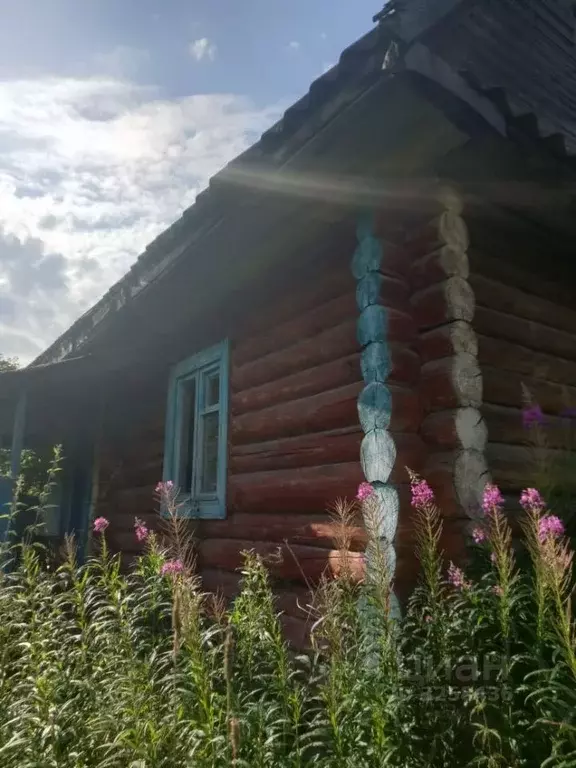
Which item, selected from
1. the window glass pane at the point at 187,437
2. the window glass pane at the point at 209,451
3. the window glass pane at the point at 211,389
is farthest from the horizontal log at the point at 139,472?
the window glass pane at the point at 211,389

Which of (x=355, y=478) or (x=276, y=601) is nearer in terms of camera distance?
(x=355, y=478)

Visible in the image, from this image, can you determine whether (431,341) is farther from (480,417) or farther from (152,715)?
(152,715)

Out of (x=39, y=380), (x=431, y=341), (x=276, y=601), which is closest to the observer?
(x=431, y=341)

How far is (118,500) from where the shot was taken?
660cm

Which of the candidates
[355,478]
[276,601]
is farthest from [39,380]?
[355,478]

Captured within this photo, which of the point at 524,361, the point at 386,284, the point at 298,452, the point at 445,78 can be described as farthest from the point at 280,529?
the point at 445,78

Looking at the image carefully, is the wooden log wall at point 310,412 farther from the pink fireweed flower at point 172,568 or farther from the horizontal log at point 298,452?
the pink fireweed flower at point 172,568

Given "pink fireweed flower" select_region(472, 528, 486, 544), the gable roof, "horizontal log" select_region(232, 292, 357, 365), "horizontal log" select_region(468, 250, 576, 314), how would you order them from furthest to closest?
"horizontal log" select_region(232, 292, 357, 365)
"horizontal log" select_region(468, 250, 576, 314)
"pink fireweed flower" select_region(472, 528, 486, 544)
the gable roof

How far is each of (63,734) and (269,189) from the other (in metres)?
2.60

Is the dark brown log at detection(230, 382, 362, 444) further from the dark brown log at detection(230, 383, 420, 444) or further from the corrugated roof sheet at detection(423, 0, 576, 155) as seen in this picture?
the corrugated roof sheet at detection(423, 0, 576, 155)

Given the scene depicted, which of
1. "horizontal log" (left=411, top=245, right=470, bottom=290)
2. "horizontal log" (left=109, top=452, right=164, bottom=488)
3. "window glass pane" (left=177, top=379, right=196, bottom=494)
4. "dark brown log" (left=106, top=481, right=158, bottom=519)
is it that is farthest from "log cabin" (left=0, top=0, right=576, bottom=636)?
"dark brown log" (left=106, top=481, right=158, bottom=519)

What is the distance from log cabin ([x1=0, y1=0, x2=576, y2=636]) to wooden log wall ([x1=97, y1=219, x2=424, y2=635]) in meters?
0.01

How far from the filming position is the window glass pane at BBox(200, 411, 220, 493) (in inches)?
198

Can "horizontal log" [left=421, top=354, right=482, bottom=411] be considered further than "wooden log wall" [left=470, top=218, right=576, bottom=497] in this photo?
No
